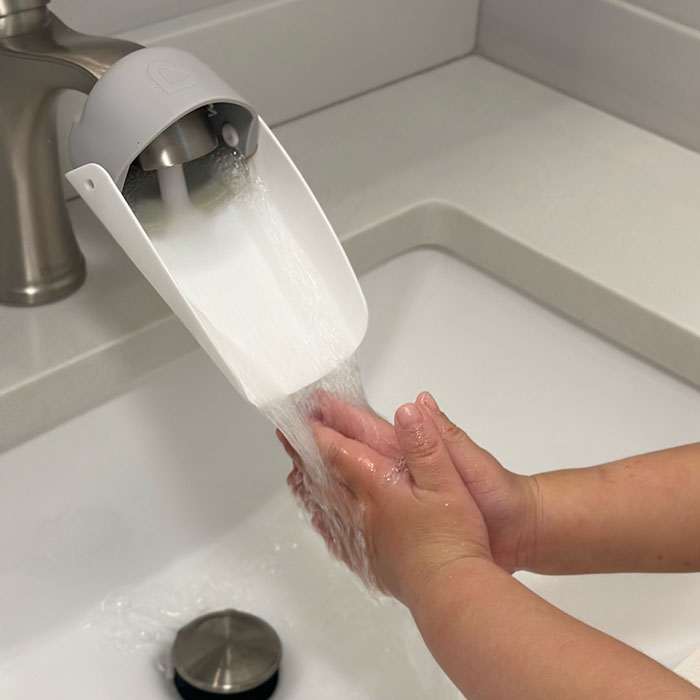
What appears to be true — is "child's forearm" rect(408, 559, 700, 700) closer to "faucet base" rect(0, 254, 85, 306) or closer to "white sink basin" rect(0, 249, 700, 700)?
"white sink basin" rect(0, 249, 700, 700)

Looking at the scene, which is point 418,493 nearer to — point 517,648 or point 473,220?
point 517,648

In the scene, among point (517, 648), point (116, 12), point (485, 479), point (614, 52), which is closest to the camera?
point (517, 648)

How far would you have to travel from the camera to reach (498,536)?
0.57m

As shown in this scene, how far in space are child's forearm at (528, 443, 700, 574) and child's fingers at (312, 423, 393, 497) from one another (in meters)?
0.10

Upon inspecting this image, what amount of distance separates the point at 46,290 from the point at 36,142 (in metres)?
0.10

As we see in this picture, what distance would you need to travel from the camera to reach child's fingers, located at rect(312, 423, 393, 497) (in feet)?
1.74

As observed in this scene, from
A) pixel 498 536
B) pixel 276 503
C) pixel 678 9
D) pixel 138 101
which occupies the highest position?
pixel 138 101

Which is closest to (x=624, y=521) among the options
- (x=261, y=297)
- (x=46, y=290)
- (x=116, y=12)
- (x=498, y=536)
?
(x=498, y=536)

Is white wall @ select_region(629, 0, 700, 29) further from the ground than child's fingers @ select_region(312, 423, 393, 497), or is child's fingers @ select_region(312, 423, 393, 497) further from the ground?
white wall @ select_region(629, 0, 700, 29)

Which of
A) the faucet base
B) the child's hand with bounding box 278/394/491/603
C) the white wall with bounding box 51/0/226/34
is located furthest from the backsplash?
the child's hand with bounding box 278/394/491/603

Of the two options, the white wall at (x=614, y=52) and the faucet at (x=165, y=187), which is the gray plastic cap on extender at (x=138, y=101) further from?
the white wall at (x=614, y=52)

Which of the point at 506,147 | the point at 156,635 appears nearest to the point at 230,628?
the point at 156,635

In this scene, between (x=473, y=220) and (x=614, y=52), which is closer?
(x=473, y=220)

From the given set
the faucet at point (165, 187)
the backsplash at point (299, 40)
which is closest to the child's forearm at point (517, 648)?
the faucet at point (165, 187)
